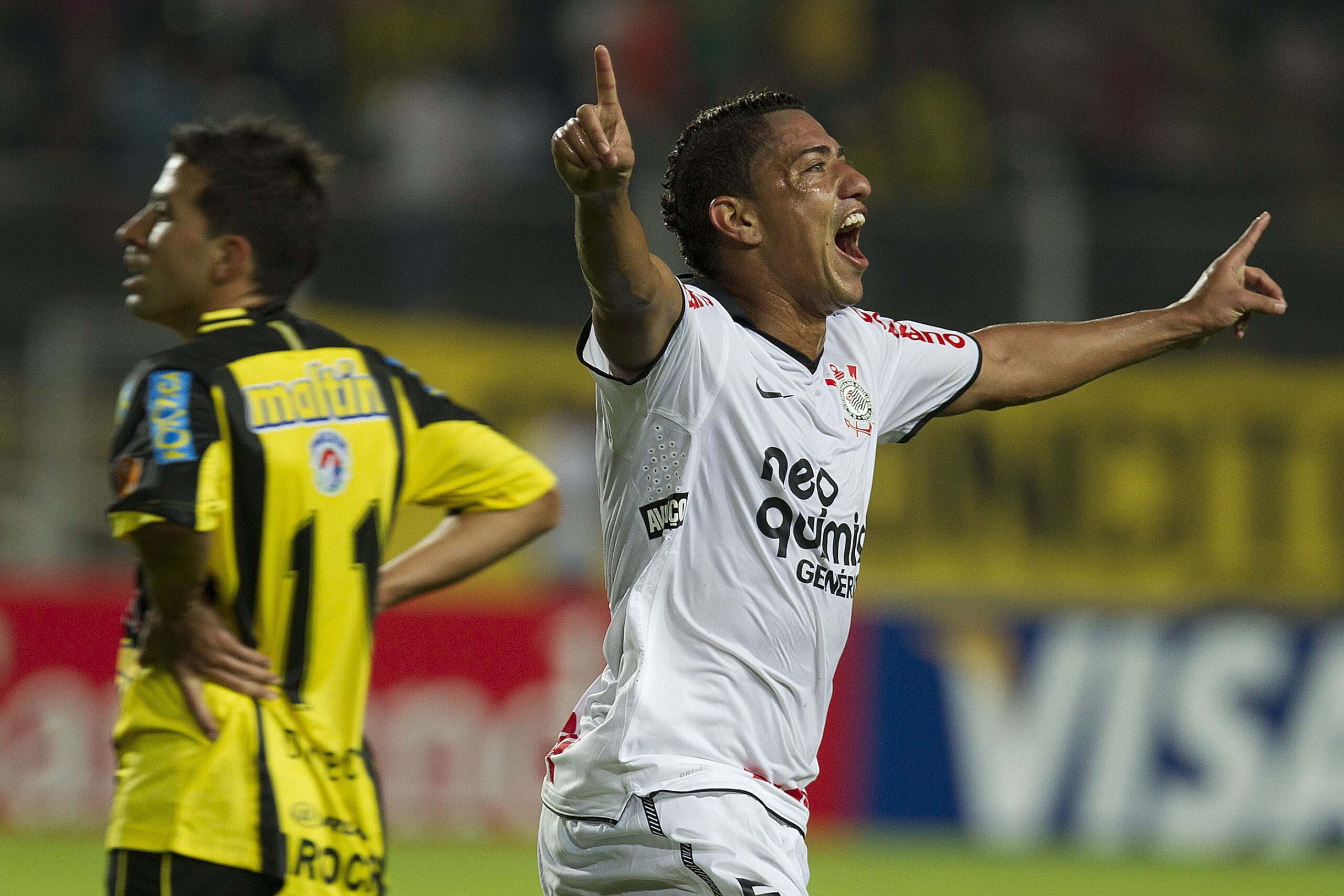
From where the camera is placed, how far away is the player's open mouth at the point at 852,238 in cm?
357

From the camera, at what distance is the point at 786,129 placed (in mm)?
3572

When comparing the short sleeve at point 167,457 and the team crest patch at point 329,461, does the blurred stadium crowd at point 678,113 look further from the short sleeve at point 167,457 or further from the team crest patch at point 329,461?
the short sleeve at point 167,457

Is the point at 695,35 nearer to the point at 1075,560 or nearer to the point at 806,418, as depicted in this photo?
the point at 1075,560

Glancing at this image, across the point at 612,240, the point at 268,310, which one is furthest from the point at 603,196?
the point at 268,310

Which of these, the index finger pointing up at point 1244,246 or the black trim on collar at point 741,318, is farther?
the index finger pointing up at point 1244,246

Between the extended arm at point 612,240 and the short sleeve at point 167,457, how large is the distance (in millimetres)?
791

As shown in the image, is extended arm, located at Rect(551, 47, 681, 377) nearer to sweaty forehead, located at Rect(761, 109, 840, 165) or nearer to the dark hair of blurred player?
sweaty forehead, located at Rect(761, 109, 840, 165)

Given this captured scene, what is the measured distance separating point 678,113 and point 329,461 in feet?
30.1

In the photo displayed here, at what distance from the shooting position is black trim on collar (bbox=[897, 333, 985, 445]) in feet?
13.0

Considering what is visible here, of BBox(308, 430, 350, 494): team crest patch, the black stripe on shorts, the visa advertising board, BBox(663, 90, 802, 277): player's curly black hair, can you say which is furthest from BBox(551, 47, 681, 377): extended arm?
the visa advertising board

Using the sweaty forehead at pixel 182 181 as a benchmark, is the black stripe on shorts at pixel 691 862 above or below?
below

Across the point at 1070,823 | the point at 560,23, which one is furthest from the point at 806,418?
the point at 560,23

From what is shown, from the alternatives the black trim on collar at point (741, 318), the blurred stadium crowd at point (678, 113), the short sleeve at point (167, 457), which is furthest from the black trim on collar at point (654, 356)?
the blurred stadium crowd at point (678, 113)

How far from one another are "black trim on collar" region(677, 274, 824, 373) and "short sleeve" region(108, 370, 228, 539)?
0.95 metres
